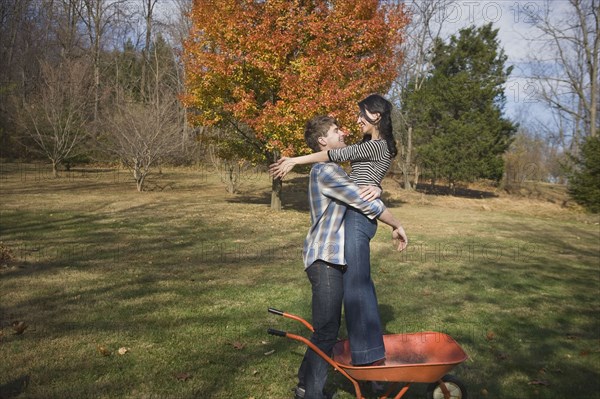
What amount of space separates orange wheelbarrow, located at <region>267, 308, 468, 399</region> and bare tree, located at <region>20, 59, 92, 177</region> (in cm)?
2197

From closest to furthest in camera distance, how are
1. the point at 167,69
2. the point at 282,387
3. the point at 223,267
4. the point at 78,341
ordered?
the point at 282,387
the point at 78,341
the point at 223,267
the point at 167,69

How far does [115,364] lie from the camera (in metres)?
3.84

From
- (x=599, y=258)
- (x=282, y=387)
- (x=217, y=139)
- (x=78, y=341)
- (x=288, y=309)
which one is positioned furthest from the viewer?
(x=217, y=139)

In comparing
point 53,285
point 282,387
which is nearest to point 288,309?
point 282,387

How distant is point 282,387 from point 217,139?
1269 centimetres

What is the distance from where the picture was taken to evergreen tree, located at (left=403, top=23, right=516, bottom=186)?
87.5 ft

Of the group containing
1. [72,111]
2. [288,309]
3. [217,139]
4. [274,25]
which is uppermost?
[274,25]

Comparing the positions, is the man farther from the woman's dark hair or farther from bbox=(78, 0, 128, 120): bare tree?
bbox=(78, 0, 128, 120): bare tree

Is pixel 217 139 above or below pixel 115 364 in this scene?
above

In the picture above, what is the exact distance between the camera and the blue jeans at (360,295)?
10.2 ft

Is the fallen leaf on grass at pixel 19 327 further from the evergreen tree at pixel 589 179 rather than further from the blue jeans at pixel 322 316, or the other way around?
the evergreen tree at pixel 589 179

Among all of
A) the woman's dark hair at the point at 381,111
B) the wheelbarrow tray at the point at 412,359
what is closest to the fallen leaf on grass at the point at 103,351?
the wheelbarrow tray at the point at 412,359

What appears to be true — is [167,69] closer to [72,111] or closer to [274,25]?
[72,111]

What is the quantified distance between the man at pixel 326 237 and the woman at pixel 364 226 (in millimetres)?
73
